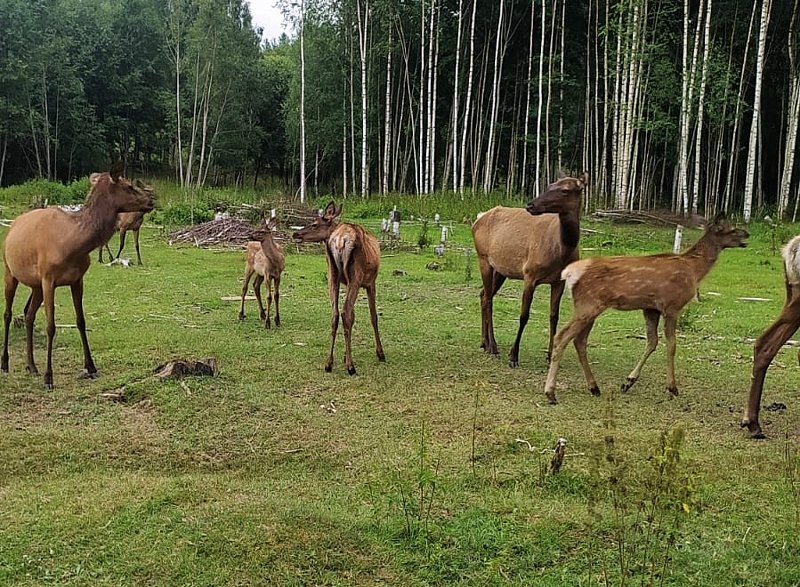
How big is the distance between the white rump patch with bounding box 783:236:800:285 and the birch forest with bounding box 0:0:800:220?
1698 centimetres

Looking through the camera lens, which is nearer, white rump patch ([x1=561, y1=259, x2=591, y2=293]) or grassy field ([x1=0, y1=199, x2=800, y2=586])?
grassy field ([x1=0, y1=199, x2=800, y2=586])

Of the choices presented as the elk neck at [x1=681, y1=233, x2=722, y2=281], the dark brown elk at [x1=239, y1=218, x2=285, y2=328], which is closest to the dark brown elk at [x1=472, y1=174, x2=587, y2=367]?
the elk neck at [x1=681, y1=233, x2=722, y2=281]

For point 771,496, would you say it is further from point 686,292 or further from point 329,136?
point 329,136

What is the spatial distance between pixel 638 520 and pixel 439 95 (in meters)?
34.0

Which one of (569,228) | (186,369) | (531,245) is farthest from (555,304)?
(186,369)

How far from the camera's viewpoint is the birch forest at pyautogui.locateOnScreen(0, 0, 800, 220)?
24906 mm

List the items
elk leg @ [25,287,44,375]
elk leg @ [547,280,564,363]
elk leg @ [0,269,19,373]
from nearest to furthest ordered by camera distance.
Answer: elk leg @ [25,287,44,375] < elk leg @ [0,269,19,373] < elk leg @ [547,280,564,363]

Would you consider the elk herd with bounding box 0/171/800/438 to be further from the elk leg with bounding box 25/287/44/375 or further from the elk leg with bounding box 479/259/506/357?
the elk leg with bounding box 479/259/506/357

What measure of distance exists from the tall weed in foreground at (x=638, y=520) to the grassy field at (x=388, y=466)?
0.02 meters

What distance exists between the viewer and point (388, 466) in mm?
5156

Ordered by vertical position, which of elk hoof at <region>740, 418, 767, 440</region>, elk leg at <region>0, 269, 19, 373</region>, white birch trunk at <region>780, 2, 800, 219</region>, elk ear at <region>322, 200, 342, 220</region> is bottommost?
elk hoof at <region>740, 418, 767, 440</region>

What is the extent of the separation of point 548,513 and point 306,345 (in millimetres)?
4972

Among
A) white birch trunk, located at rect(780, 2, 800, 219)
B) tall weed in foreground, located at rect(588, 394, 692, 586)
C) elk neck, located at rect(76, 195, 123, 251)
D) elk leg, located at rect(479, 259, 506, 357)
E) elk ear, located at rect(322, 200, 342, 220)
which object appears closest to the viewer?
tall weed in foreground, located at rect(588, 394, 692, 586)

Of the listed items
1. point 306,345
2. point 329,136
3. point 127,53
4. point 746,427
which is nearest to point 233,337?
point 306,345
